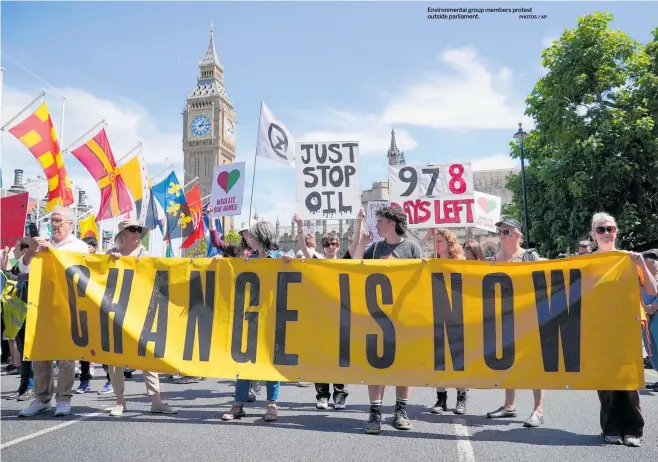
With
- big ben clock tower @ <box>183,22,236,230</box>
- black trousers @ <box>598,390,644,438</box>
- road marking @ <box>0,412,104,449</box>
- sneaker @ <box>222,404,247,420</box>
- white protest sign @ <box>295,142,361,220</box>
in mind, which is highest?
big ben clock tower @ <box>183,22,236,230</box>

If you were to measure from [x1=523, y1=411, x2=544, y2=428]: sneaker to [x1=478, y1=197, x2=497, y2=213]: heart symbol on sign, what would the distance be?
22.6 feet

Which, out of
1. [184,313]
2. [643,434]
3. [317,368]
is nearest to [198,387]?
[184,313]

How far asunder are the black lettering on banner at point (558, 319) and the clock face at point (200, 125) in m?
126

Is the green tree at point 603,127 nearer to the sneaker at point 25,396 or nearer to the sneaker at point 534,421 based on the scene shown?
the sneaker at point 534,421

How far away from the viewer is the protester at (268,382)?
18.7 feet

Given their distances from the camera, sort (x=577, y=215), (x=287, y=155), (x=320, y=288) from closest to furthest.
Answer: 1. (x=320, y=288)
2. (x=287, y=155)
3. (x=577, y=215)

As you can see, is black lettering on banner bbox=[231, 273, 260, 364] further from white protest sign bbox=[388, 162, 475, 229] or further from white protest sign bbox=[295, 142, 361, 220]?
white protest sign bbox=[388, 162, 475, 229]

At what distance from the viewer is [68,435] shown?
499 cm

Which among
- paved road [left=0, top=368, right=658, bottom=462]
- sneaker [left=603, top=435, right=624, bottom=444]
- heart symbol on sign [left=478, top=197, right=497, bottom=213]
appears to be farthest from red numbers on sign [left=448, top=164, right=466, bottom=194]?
sneaker [left=603, top=435, right=624, bottom=444]

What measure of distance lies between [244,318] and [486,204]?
817cm

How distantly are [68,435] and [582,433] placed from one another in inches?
189

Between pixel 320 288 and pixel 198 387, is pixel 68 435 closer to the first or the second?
pixel 320 288

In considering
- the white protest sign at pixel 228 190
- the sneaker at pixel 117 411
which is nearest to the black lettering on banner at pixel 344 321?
the sneaker at pixel 117 411

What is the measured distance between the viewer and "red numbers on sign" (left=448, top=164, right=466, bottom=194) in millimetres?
9867
